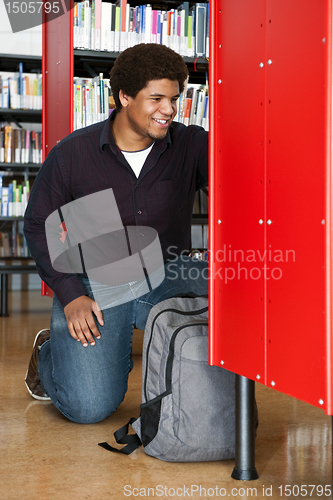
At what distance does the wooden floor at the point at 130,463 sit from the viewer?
1143mm

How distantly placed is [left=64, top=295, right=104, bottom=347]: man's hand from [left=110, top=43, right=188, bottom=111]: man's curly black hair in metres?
0.68

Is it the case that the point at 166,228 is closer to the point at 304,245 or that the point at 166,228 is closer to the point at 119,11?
the point at 304,245

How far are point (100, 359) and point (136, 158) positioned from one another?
66 centimetres

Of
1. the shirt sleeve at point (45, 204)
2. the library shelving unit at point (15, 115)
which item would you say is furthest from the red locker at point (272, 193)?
the library shelving unit at point (15, 115)

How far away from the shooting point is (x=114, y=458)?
1326 millimetres

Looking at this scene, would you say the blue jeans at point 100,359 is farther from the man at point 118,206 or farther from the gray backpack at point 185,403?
the gray backpack at point 185,403

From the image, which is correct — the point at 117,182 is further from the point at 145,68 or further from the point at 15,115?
the point at 15,115

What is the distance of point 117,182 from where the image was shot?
172cm

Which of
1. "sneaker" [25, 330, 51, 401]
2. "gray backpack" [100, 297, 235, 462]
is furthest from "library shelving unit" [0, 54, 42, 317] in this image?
"gray backpack" [100, 297, 235, 462]

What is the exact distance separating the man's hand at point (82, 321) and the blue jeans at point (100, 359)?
0.03 metres

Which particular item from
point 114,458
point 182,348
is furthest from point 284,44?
point 114,458

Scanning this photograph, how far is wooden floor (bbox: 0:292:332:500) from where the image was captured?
45.0 inches

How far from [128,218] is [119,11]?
54.9 inches

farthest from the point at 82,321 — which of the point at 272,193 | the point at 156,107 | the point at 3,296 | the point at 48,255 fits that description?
the point at 3,296
